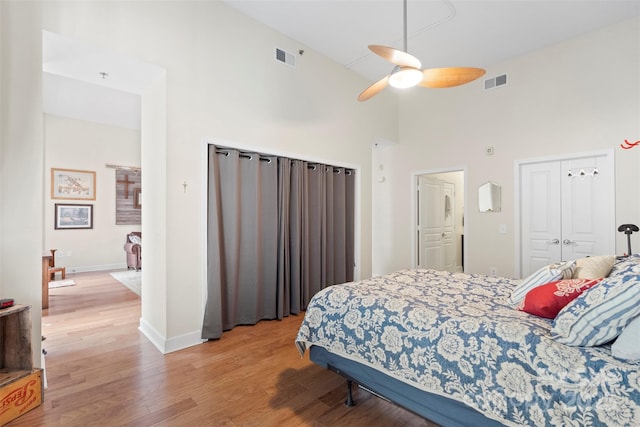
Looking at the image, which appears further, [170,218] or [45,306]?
[45,306]

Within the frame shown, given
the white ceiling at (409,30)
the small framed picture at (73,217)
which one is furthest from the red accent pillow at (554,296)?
the small framed picture at (73,217)

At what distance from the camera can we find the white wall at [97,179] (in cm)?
596

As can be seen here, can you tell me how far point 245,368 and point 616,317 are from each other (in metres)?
2.32

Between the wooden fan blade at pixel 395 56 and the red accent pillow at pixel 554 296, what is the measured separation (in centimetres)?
170

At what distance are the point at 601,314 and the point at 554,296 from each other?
335 mm

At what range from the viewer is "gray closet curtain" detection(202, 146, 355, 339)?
3.12 metres

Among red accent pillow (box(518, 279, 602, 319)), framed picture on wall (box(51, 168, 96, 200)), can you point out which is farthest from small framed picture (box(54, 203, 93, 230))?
red accent pillow (box(518, 279, 602, 319))

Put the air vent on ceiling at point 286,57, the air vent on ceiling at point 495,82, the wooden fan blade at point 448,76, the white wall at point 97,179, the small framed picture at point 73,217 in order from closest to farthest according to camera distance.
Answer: the wooden fan blade at point 448,76 → the air vent on ceiling at point 286,57 → the air vent on ceiling at point 495,82 → the white wall at point 97,179 → the small framed picture at point 73,217

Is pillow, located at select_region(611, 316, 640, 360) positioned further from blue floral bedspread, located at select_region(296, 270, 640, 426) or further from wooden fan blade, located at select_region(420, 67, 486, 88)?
wooden fan blade, located at select_region(420, 67, 486, 88)

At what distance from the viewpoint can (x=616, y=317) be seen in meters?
1.24

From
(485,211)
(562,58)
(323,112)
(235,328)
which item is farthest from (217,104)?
(562,58)

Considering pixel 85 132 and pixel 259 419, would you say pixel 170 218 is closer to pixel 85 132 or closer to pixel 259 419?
pixel 259 419

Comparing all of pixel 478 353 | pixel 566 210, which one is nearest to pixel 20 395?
pixel 478 353

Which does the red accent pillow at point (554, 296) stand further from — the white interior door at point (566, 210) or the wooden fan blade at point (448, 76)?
the white interior door at point (566, 210)
